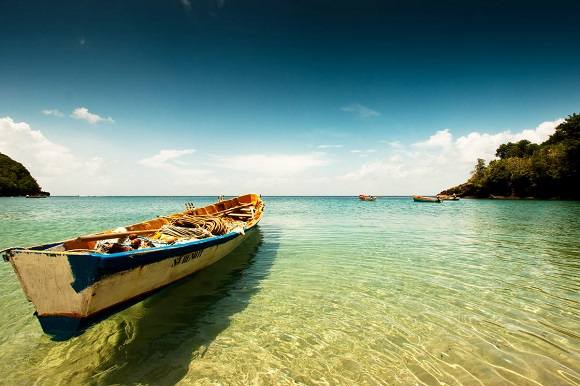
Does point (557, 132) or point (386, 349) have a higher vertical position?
point (557, 132)

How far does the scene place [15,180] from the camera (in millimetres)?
110875

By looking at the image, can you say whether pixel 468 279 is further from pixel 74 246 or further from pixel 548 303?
pixel 74 246

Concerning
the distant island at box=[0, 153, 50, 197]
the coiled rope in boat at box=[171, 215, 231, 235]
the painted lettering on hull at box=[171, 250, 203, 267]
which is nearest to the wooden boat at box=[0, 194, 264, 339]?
the painted lettering on hull at box=[171, 250, 203, 267]

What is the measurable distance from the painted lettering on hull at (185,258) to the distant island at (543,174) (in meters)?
82.8

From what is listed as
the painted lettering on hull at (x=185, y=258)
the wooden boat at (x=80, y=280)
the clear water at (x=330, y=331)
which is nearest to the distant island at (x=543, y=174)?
the clear water at (x=330, y=331)

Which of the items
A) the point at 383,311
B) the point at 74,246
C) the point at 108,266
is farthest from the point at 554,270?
the point at 74,246

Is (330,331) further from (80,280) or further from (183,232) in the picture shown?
(183,232)

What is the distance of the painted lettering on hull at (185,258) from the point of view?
5.53 metres

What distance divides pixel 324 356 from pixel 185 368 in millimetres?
2093

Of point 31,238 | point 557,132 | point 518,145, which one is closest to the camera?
point 31,238

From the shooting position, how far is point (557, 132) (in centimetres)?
8044

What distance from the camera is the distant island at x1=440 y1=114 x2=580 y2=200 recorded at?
61062 mm

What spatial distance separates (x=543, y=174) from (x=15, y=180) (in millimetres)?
177687

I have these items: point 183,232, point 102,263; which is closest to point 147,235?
point 183,232
